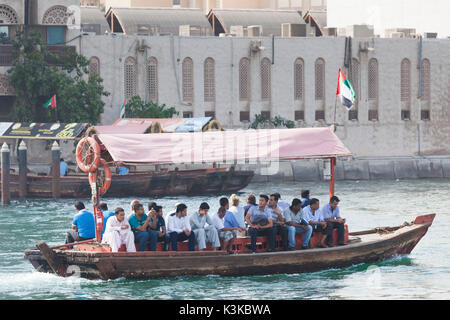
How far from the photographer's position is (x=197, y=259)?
21.2 metres

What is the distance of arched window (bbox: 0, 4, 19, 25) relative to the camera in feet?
157

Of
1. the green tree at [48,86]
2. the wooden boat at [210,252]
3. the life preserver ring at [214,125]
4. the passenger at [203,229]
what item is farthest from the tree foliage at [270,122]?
the passenger at [203,229]

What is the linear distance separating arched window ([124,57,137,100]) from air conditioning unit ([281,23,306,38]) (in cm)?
906

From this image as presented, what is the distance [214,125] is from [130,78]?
9781 mm

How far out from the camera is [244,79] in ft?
178

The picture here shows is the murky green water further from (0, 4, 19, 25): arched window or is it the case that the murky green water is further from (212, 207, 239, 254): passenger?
(0, 4, 19, 25): arched window

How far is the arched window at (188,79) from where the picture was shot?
173ft

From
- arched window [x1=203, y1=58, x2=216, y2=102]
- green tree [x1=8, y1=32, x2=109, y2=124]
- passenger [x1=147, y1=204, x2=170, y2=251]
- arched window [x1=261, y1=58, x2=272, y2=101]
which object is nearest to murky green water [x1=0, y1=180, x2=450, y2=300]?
passenger [x1=147, y1=204, x2=170, y2=251]

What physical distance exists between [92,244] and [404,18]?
41.6 meters

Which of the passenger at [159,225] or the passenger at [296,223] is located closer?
the passenger at [159,225]

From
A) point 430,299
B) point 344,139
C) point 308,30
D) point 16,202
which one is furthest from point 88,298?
point 308,30

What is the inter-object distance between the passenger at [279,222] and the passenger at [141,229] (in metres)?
2.55

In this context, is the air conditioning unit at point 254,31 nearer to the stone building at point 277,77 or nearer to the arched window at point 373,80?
the stone building at point 277,77

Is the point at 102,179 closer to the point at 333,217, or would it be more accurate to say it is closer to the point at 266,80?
the point at 333,217
